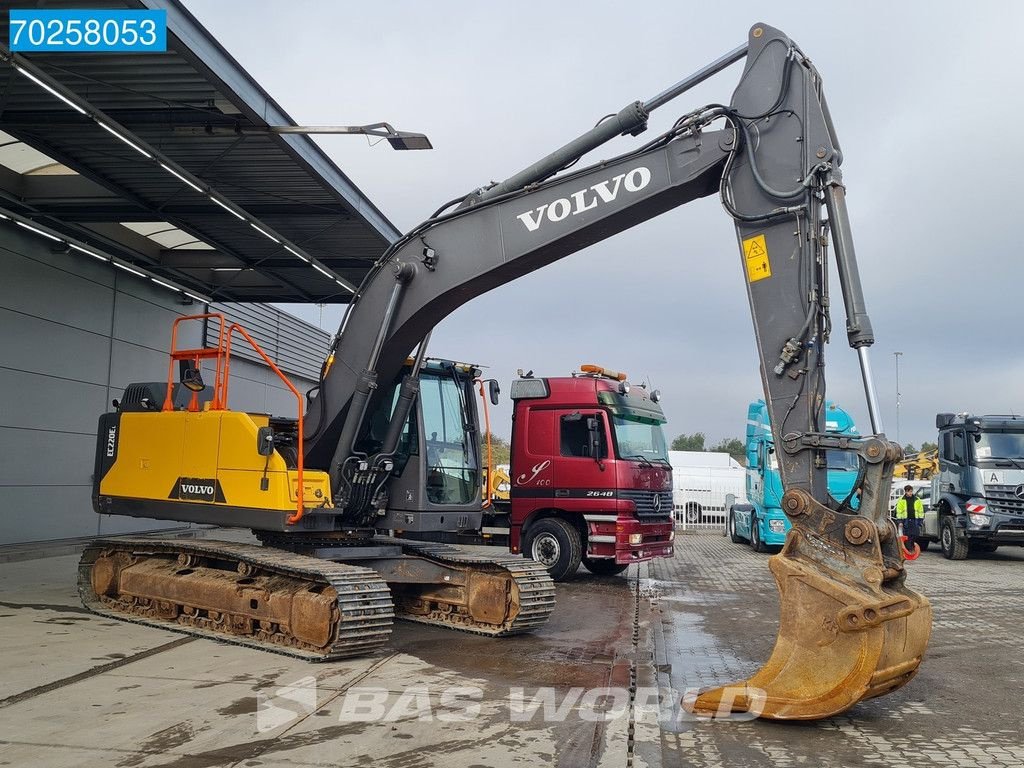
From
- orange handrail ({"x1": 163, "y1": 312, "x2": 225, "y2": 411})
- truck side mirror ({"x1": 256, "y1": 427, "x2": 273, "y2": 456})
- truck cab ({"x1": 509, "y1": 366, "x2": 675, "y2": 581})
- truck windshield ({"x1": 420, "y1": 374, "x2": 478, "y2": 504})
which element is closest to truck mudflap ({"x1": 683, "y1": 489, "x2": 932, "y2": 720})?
truck windshield ({"x1": 420, "y1": 374, "x2": 478, "y2": 504})

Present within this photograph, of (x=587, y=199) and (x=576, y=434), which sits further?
(x=576, y=434)

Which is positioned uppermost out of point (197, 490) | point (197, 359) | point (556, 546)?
point (197, 359)

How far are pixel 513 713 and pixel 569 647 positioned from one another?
2.36 meters

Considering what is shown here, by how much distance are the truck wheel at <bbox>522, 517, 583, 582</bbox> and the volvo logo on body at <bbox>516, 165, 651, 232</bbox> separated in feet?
19.1

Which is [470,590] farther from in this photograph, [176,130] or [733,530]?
[733,530]

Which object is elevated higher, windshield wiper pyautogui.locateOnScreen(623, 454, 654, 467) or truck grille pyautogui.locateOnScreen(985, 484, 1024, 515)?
windshield wiper pyautogui.locateOnScreen(623, 454, 654, 467)

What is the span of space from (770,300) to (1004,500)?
1429 cm

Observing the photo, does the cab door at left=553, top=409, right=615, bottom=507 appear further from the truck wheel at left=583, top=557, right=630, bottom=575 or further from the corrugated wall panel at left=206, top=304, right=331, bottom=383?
the corrugated wall panel at left=206, top=304, right=331, bottom=383

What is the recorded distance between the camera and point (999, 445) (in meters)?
18.1

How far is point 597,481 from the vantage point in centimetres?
1187

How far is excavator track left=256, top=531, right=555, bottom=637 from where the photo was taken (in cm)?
832

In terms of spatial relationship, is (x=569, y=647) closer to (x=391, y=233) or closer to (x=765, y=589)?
(x=765, y=589)

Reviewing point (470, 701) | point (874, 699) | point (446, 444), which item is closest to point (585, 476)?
point (446, 444)

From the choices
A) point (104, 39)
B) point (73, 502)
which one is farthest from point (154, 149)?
point (73, 502)
